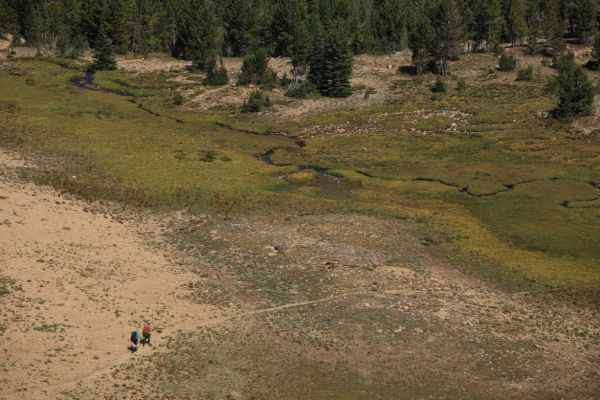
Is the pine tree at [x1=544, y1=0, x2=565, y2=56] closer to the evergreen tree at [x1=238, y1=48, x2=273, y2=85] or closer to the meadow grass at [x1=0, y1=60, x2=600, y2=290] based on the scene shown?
the meadow grass at [x1=0, y1=60, x2=600, y2=290]

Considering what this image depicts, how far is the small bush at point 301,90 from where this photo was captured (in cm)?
14000

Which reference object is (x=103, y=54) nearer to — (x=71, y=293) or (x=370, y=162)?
(x=370, y=162)

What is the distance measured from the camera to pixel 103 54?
158250 millimetres

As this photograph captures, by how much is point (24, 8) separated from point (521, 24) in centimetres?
12818

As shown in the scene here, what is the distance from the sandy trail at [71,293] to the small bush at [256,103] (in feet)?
189

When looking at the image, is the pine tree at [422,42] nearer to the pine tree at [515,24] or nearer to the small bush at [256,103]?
the pine tree at [515,24]

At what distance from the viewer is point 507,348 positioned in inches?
1959

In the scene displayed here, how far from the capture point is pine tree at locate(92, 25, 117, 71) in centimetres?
15788

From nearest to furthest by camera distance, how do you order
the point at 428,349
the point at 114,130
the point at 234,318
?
the point at 428,349 < the point at 234,318 < the point at 114,130

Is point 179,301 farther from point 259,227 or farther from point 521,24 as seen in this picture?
point 521,24

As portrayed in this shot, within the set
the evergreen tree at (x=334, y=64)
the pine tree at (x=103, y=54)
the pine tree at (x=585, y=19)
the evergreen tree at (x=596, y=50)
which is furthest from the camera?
the pine tree at (x=585, y=19)

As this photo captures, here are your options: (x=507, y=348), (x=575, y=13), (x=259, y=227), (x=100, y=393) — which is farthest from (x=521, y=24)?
(x=100, y=393)

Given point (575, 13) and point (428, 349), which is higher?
point (575, 13)

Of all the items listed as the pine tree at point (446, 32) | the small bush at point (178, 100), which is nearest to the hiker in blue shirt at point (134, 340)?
the small bush at point (178, 100)
